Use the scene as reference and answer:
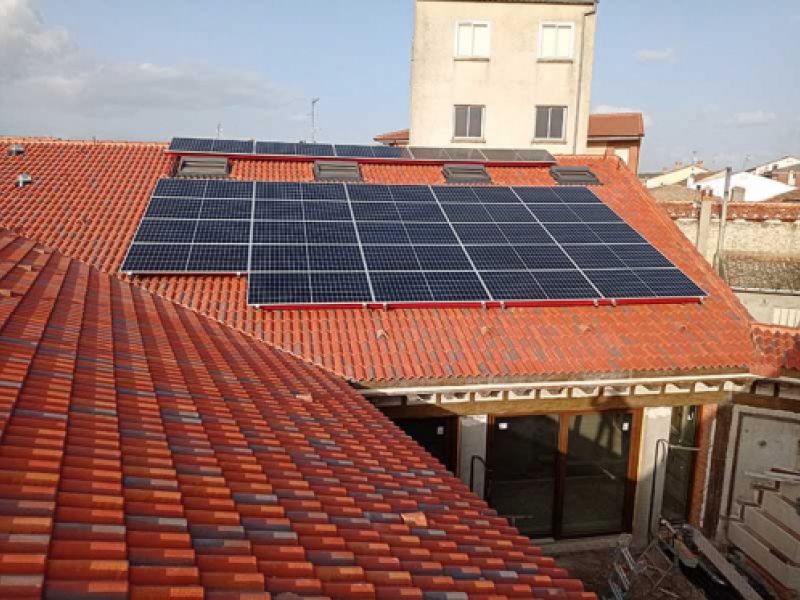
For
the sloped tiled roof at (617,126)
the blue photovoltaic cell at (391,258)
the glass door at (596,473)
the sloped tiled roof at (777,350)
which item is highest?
the sloped tiled roof at (617,126)

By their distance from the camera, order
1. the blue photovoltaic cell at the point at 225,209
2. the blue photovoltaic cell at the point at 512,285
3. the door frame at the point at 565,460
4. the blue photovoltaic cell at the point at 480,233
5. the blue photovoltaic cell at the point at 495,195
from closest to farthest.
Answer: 1. the door frame at the point at 565,460
2. the blue photovoltaic cell at the point at 512,285
3. the blue photovoltaic cell at the point at 225,209
4. the blue photovoltaic cell at the point at 480,233
5. the blue photovoltaic cell at the point at 495,195

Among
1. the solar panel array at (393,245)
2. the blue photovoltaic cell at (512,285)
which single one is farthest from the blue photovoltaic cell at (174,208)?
the blue photovoltaic cell at (512,285)

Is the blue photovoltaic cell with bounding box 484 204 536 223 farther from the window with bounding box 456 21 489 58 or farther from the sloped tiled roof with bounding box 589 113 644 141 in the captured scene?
the sloped tiled roof with bounding box 589 113 644 141

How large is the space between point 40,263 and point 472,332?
7.99 metres

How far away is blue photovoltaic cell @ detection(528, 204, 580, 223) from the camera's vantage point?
52.0ft

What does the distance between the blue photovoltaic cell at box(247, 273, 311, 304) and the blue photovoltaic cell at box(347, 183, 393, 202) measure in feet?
13.5

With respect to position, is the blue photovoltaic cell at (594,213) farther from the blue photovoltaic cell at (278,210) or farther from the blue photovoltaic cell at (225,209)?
the blue photovoltaic cell at (225,209)

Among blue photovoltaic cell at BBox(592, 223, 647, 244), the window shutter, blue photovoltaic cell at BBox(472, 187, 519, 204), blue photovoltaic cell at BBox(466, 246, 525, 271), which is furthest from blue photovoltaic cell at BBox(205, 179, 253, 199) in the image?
the window shutter

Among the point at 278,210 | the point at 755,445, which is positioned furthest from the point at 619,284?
the point at 278,210

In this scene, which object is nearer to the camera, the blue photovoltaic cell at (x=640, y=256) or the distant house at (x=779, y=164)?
the blue photovoltaic cell at (x=640, y=256)

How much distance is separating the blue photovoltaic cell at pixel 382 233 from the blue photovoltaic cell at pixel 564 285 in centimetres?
315

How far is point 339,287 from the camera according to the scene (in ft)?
40.2

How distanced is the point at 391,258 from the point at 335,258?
48.5 inches

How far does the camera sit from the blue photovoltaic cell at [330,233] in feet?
44.7
